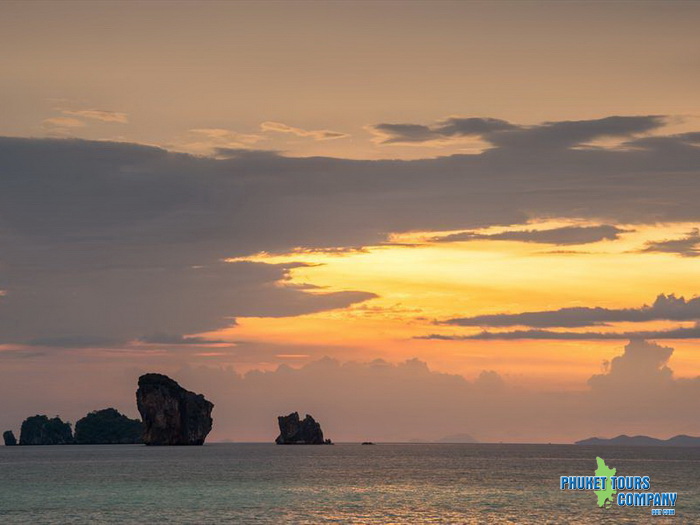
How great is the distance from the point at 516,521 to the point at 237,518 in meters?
33.2

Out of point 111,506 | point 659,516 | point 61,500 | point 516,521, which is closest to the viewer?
point 516,521

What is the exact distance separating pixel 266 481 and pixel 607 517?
3459 inches

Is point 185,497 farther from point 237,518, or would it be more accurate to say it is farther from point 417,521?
point 417,521

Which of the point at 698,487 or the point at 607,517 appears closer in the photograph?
the point at 607,517

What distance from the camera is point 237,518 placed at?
121000mm

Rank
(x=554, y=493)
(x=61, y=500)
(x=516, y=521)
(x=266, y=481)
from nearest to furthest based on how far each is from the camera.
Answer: (x=516, y=521) → (x=61, y=500) → (x=554, y=493) → (x=266, y=481)

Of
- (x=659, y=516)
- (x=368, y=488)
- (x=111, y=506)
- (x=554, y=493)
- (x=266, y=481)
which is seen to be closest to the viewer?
(x=659, y=516)

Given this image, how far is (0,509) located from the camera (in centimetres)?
13188

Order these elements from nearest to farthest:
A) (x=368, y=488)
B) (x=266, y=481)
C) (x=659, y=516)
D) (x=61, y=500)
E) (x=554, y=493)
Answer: (x=659, y=516) < (x=61, y=500) < (x=554, y=493) < (x=368, y=488) < (x=266, y=481)

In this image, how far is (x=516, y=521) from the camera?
11862 centimetres

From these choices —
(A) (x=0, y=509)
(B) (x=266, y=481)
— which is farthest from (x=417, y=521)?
(B) (x=266, y=481)

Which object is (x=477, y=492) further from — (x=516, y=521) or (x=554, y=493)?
(x=516, y=521)

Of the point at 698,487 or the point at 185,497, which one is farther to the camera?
the point at 698,487

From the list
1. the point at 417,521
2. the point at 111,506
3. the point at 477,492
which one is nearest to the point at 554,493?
the point at 477,492
